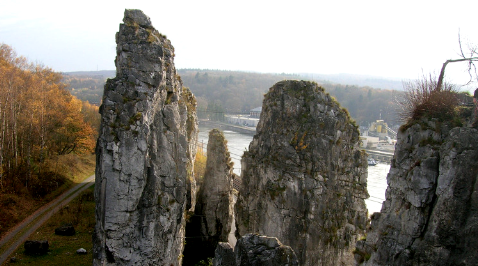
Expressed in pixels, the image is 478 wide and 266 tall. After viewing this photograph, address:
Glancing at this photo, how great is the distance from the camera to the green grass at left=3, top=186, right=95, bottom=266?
22147 millimetres

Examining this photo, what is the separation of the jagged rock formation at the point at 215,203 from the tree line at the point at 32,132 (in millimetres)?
16505

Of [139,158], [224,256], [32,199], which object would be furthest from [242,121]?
[224,256]

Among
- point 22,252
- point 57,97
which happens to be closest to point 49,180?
point 57,97

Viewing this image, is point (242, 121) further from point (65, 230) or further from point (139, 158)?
point (139, 158)

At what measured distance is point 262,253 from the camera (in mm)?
8758

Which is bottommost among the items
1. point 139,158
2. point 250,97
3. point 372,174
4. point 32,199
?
point 32,199

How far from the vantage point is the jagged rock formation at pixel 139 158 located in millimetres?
14352

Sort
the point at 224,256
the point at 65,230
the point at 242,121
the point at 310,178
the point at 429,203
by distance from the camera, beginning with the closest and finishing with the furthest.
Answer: the point at 224,256 < the point at 429,203 < the point at 310,178 < the point at 65,230 < the point at 242,121

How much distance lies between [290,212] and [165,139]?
736 cm

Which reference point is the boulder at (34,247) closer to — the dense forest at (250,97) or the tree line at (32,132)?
the tree line at (32,132)

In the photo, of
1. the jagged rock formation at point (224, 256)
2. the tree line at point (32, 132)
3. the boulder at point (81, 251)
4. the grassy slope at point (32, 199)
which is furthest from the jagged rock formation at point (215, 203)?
the tree line at point (32, 132)

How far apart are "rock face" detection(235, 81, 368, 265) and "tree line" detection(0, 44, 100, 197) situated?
21.3 metres

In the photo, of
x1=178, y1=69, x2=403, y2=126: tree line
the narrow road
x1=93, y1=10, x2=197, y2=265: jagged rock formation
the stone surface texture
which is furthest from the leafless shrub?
x1=178, y1=69, x2=403, y2=126: tree line

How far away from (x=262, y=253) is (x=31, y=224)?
2506 centimetres
